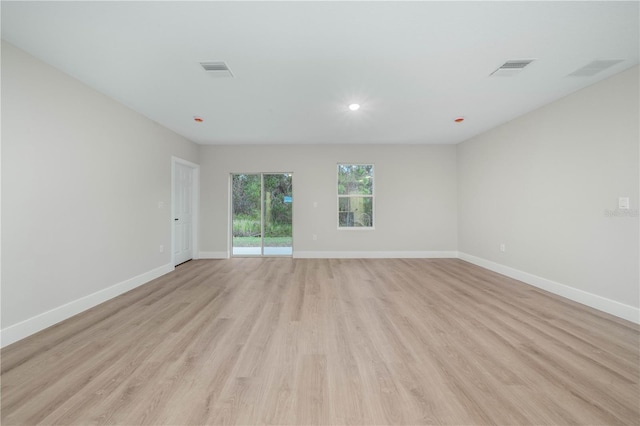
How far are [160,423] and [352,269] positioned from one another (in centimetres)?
379

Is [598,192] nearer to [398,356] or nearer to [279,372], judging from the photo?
[398,356]

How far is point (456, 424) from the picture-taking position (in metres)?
1.33

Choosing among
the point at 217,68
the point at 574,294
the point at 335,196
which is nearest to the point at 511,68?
the point at 574,294

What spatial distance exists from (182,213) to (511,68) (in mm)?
5840

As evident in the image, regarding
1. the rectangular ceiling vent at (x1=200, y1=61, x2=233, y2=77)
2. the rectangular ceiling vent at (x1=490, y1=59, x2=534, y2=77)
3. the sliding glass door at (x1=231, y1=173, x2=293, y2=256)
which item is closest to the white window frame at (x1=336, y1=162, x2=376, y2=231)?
the sliding glass door at (x1=231, y1=173, x2=293, y2=256)

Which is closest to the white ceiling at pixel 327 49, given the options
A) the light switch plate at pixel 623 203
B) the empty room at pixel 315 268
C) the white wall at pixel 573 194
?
the empty room at pixel 315 268

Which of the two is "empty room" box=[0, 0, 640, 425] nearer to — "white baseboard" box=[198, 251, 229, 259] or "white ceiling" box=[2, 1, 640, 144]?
"white ceiling" box=[2, 1, 640, 144]

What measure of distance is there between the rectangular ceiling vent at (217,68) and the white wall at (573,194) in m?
4.24

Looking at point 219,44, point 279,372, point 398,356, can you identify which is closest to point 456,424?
point 398,356

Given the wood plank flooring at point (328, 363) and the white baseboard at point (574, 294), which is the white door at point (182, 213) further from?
the white baseboard at point (574, 294)

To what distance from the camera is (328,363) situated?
1.86 metres

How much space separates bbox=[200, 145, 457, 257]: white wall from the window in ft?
0.51

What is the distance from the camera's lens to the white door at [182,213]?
5.05m

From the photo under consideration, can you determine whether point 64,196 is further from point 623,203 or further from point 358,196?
point 623,203
